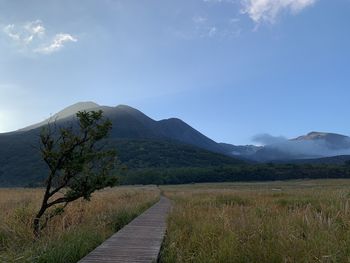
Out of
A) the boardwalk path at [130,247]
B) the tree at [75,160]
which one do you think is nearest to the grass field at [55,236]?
the boardwalk path at [130,247]

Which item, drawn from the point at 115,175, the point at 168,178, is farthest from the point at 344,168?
the point at 115,175

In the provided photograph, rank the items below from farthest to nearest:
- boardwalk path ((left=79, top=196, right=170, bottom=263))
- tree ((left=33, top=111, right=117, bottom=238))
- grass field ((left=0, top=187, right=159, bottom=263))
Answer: tree ((left=33, top=111, right=117, bottom=238)) < boardwalk path ((left=79, top=196, right=170, bottom=263)) < grass field ((left=0, top=187, right=159, bottom=263))

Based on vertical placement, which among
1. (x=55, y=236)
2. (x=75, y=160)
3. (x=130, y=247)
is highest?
(x=75, y=160)

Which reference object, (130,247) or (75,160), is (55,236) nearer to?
(130,247)

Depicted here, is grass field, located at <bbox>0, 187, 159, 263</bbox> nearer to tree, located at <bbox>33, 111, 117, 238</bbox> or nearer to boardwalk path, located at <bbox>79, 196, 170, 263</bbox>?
boardwalk path, located at <bbox>79, 196, 170, 263</bbox>

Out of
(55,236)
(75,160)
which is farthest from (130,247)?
(75,160)

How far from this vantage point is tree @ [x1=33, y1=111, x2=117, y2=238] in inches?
445

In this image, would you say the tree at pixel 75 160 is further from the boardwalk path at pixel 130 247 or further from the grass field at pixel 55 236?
the boardwalk path at pixel 130 247

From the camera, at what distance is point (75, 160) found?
11.4 meters

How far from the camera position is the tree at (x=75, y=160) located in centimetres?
1131

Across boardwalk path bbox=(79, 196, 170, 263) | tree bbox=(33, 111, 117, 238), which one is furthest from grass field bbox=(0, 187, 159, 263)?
tree bbox=(33, 111, 117, 238)

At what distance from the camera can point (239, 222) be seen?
9.43 meters

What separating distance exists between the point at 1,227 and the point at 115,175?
11.3 ft

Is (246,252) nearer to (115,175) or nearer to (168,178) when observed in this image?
(115,175)
